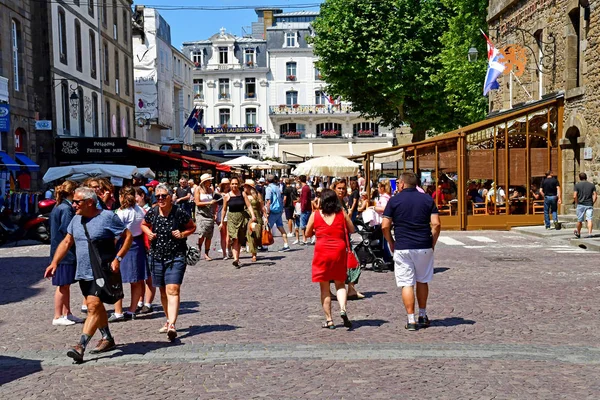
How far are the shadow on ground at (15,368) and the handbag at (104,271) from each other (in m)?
0.80

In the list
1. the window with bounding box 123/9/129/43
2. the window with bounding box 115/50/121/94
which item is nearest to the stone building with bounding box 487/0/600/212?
the window with bounding box 115/50/121/94

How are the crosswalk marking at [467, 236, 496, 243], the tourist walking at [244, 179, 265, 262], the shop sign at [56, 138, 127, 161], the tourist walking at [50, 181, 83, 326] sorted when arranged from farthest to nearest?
the shop sign at [56, 138, 127, 161] < the crosswalk marking at [467, 236, 496, 243] < the tourist walking at [244, 179, 265, 262] < the tourist walking at [50, 181, 83, 326]

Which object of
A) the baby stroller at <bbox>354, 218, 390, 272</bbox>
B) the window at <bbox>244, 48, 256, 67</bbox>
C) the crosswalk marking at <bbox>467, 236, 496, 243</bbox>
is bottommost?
the crosswalk marking at <bbox>467, 236, 496, 243</bbox>

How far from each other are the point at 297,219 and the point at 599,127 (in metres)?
8.26

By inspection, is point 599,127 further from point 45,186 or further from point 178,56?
point 178,56

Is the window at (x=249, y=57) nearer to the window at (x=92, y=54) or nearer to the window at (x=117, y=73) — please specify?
the window at (x=117, y=73)

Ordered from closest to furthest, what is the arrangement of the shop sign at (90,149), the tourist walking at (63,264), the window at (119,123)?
the tourist walking at (63,264)
the shop sign at (90,149)
the window at (119,123)

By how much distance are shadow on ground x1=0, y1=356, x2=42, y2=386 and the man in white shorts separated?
365 cm

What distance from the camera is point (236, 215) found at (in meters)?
14.2

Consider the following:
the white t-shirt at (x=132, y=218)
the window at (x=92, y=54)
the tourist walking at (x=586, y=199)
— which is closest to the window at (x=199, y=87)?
the window at (x=92, y=54)

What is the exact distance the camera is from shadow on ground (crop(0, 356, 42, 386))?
6.41 metres

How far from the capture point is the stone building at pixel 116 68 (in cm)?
3859

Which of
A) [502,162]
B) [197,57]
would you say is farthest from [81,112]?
[197,57]

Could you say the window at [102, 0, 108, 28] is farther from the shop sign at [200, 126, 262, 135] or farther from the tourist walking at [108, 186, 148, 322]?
the shop sign at [200, 126, 262, 135]
